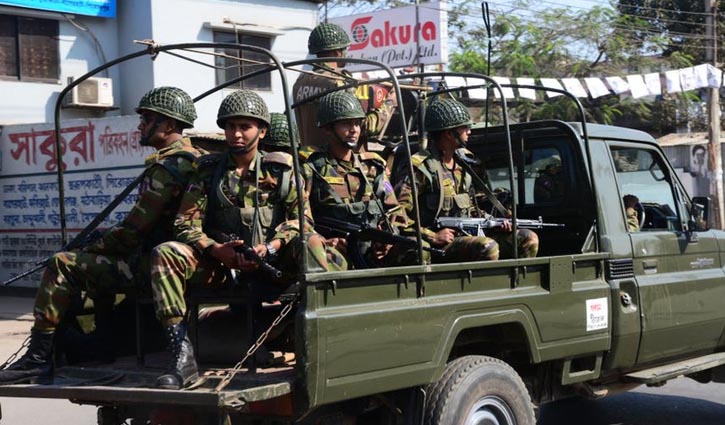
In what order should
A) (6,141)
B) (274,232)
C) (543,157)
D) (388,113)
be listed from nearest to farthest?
(274,232) → (543,157) → (388,113) → (6,141)

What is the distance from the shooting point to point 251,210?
432 centimetres

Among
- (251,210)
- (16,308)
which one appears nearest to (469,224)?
(251,210)

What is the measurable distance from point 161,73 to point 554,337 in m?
11.4

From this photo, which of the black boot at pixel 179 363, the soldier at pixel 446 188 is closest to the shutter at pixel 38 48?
the soldier at pixel 446 188

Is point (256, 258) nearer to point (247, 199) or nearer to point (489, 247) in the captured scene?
point (247, 199)

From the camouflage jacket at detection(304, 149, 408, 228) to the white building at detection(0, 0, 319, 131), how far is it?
414 inches

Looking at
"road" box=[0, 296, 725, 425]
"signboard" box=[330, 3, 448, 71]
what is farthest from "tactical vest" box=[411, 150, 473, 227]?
"signboard" box=[330, 3, 448, 71]

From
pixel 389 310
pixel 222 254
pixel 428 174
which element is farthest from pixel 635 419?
pixel 222 254

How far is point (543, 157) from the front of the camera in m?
5.70

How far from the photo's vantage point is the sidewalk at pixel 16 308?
39.3 feet

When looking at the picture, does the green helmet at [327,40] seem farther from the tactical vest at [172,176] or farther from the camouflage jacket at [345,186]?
the tactical vest at [172,176]

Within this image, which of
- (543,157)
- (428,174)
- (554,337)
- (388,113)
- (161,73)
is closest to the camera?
(554,337)

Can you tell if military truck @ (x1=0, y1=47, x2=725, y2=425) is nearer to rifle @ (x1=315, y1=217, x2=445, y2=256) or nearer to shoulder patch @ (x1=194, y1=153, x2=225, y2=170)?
rifle @ (x1=315, y1=217, x2=445, y2=256)

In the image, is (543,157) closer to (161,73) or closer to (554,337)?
(554,337)
